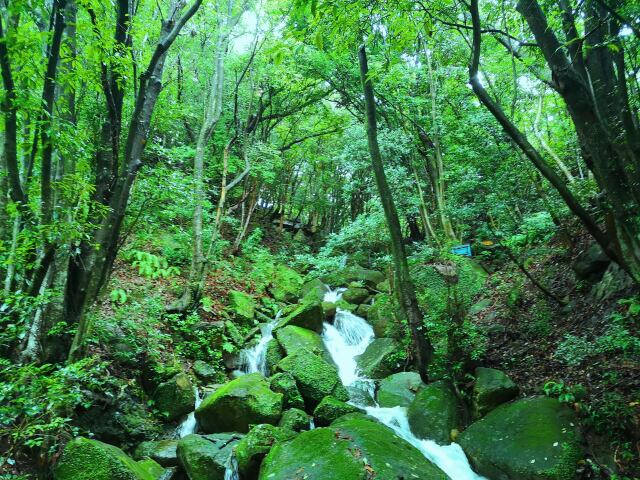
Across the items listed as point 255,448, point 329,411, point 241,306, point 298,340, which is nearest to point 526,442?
point 329,411

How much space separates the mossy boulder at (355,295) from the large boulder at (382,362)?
404cm

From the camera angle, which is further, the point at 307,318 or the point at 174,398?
the point at 307,318

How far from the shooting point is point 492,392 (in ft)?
19.6

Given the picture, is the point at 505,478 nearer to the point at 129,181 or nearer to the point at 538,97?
the point at 129,181

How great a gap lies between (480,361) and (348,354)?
4312 millimetres

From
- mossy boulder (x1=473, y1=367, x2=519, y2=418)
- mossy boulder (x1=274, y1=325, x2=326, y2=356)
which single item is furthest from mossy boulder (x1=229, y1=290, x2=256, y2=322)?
mossy boulder (x1=473, y1=367, x2=519, y2=418)

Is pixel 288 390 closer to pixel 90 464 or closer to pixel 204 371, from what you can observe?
pixel 204 371

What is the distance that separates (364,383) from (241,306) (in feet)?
14.6

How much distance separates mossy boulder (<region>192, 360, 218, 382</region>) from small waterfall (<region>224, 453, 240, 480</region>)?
121 inches

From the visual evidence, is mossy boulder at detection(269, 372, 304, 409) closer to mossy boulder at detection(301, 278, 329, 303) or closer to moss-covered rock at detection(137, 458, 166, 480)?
moss-covered rock at detection(137, 458, 166, 480)

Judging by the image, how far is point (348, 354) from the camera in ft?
34.7

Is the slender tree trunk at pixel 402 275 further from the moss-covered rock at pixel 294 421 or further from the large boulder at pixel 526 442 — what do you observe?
the moss-covered rock at pixel 294 421

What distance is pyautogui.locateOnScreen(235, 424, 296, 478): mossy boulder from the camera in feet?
16.1

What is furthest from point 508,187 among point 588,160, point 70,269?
point 70,269
